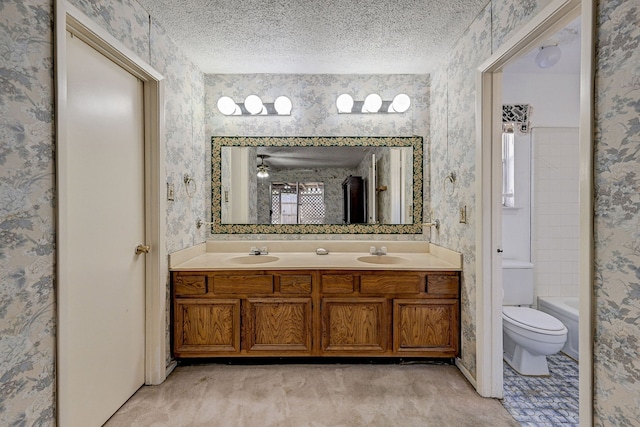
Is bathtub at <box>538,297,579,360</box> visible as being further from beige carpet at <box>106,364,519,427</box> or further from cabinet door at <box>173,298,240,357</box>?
cabinet door at <box>173,298,240,357</box>

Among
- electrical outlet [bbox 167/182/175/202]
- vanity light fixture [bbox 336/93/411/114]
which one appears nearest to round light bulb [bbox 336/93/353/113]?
vanity light fixture [bbox 336/93/411/114]

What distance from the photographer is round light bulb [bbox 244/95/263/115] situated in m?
2.80

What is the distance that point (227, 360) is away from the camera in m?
2.43

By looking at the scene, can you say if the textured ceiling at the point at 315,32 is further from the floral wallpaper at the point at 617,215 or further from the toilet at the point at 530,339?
the toilet at the point at 530,339

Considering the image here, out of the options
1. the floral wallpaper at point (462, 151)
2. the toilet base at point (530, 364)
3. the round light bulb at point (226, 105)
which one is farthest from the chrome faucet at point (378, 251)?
the round light bulb at point (226, 105)

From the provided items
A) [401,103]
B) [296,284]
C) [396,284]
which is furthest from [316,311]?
[401,103]

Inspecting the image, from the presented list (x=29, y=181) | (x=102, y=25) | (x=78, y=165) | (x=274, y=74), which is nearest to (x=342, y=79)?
(x=274, y=74)

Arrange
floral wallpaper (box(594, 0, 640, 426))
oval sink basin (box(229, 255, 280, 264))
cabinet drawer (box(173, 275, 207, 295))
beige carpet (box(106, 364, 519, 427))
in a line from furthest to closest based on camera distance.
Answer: oval sink basin (box(229, 255, 280, 264))
cabinet drawer (box(173, 275, 207, 295))
beige carpet (box(106, 364, 519, 427))
floral wallpaper (box(594, 0, 640, 426))

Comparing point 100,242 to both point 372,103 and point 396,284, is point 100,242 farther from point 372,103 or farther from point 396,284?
point 372,103

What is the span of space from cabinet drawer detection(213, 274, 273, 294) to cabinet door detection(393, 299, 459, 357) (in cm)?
92

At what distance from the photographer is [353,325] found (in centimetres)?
233

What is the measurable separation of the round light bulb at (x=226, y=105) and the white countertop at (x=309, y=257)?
113cm

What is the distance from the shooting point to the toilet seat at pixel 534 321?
2.19m

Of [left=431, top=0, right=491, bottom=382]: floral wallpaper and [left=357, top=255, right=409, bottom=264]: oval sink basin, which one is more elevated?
[left=431, top=0, right=491, bottom=382]: floral wallpaper
